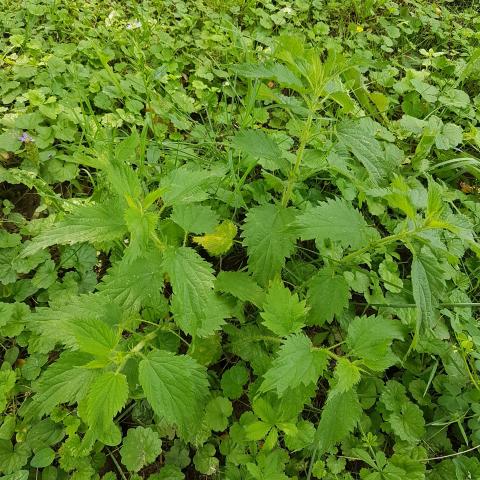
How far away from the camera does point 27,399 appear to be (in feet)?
5.68

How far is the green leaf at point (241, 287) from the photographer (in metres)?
1.61

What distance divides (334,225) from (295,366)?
447mm

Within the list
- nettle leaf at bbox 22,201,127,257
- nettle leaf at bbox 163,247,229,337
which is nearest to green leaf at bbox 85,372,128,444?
nettle leaf at bbox 163,247,229,337

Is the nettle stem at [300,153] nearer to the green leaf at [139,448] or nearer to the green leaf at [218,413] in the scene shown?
the green leaf at [218,413]

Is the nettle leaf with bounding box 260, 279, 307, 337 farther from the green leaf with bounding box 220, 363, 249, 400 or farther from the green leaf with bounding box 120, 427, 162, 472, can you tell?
the green leaf with bounding box 120, 427, 162, 472

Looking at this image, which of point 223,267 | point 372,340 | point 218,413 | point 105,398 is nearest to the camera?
point 105,398

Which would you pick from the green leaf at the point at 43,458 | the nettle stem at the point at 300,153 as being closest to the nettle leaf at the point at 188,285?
the nettle stem at the point at 300,153

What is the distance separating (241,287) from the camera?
1.63m

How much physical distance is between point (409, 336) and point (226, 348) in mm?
806

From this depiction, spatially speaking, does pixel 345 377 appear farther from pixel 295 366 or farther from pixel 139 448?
pixel 139 448

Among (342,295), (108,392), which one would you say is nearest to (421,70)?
(342,295)

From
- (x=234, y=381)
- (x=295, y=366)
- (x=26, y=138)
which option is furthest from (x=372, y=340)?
(x=26, y=138)

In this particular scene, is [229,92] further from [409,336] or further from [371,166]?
[409,336]

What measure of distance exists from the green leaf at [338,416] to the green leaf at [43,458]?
93 centimetres
